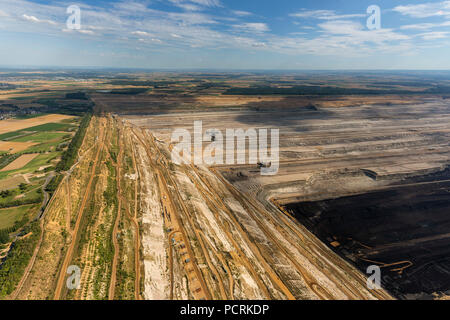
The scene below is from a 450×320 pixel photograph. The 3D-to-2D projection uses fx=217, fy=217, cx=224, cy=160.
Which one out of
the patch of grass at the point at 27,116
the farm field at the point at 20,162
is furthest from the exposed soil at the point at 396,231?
the patch of grass at the point at 27,116

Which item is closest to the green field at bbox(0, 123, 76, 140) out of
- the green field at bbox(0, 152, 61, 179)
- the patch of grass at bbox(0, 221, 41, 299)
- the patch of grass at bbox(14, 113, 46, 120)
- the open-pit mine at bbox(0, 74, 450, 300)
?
the patch of grass at bbox(14, 113, 46, 120)

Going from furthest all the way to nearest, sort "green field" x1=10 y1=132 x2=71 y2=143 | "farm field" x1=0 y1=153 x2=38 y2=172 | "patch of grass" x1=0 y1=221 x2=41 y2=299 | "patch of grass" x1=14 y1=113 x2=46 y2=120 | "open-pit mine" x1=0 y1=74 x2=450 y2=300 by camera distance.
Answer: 1. "patch of grass" x1=14 y1=113 x2=46 y2=120
2. "green field" x1=10 y1=132 x2=71 y2=143
3. "farm field" x1=0 y1=153 x2=38 y2=172
4. "open-pit mine" x1=0 y1=74 x2=450 y2=300
5. "patch of grass" x1=0 y1=221 x2=41 y2=299

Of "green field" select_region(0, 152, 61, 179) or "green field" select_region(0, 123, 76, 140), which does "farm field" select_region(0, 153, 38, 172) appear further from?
"green field" select_region(0, 123, 76, 140)

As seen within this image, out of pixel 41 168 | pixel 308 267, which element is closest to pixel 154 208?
pixel 308 267

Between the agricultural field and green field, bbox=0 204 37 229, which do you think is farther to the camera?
green field, bbox=0 204 37 229

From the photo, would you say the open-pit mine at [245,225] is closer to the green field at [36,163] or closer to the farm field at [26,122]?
the green field at [36,163]

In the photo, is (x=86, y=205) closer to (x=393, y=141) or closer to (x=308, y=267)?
(x=308, y=267)

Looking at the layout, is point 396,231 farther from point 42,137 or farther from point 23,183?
point 42,137

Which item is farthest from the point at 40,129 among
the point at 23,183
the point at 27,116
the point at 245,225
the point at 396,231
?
the point at 396,231
